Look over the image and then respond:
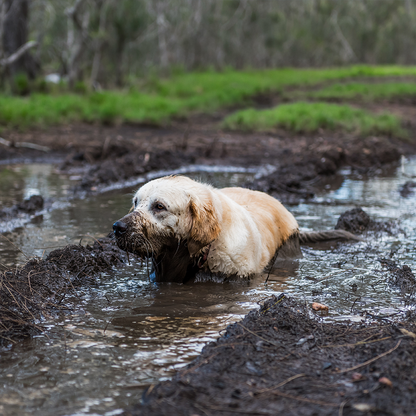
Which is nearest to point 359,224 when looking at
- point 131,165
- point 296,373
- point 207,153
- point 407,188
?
point 407,188

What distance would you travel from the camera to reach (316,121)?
18719 mm

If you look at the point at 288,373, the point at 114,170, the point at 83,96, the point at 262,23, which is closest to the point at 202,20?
the point at 262,23

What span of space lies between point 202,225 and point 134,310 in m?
1.03

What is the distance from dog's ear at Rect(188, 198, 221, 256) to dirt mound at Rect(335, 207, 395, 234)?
3.34m

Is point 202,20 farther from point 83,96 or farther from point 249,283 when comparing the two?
point 249,283

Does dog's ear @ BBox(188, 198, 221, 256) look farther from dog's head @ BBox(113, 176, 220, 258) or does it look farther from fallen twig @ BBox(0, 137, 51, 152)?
fallen twig @ BBox(0, 137, 51, 152)

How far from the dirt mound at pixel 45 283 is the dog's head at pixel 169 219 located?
779 mm

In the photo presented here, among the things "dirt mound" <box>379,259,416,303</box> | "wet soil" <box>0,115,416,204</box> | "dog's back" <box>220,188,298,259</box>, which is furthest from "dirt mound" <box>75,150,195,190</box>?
"dirt mound" <box>379,259,416,303</box>

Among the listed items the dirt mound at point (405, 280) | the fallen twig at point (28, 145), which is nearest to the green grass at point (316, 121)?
the fallen twig at point (28, 145)

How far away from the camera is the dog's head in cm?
530

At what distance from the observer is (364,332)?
4.37m

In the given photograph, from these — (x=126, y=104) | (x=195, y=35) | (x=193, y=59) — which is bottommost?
(x=126, y=104)

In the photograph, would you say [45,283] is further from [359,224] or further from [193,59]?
[193,59]

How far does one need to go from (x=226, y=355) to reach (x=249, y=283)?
6.75 feet
